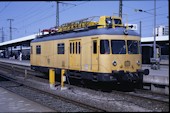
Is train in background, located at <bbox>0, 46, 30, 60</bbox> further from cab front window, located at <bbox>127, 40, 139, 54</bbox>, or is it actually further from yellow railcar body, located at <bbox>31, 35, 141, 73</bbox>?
cab front window, located at <bbox>127, 40, 139, 54</bbox>

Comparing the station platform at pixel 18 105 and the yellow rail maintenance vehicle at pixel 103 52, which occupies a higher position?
the yellow rail maintenance vehicle at pixel 103 52

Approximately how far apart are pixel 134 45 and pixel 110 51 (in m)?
1.77

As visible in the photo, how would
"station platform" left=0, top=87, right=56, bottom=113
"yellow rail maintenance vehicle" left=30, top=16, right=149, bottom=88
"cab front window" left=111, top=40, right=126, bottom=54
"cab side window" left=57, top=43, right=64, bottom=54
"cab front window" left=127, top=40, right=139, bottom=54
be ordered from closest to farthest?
"station platform" left=0, top=87, right=56, bottom=113
"yellow rail maintenance vehicle" left=30, top=16, right=149, bottom=88
"cab front window" left=111, top=40, right=126, bottom=54
"cab front window" left=127, top=40, right=139, bottom=54
"cab side window" left=57, top=43, right=64, bottom=54

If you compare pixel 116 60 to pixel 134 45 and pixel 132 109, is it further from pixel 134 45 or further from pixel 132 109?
pixel 132 109

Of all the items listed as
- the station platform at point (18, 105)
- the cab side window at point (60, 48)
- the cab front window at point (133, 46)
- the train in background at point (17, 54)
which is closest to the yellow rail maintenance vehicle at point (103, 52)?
the cab front window at point (133, 46)

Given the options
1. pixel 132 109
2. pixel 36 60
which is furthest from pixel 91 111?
pixel 36 60

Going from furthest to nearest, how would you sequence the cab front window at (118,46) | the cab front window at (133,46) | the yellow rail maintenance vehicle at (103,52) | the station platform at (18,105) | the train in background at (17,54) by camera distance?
1. the train in background at (17,54)
2. the cab front window at (133,46)
3. the cab front window at (118,46)
4. the yellow rail maintenance vehicle at (103,52)
5. the station platform at (18,105)

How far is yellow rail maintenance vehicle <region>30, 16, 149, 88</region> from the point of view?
1509cm

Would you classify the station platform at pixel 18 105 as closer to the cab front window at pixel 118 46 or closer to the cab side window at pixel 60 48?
the cab front window at pixel 118 46

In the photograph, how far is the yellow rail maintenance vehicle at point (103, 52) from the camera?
15094 mm

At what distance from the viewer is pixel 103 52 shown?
15164mm

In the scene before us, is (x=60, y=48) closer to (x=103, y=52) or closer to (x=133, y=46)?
(x=103, y=52)

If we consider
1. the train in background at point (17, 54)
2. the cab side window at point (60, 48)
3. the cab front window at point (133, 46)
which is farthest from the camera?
the train in background at point (17, 54)

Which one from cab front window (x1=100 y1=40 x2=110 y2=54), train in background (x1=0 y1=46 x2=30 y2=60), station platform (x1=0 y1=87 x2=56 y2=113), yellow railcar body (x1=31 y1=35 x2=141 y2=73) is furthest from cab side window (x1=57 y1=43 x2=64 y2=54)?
train in background (x1=0 y1=46 x2=30 y2=60)
